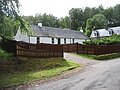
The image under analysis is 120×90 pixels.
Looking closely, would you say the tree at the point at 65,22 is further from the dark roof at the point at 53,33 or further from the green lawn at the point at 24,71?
the green lawn at the point at 24,71

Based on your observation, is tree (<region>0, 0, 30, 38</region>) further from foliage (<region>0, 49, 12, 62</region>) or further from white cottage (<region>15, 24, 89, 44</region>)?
white cottage (<region>15, 24, 89, 44</region>)

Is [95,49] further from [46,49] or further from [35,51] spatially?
[35,51]

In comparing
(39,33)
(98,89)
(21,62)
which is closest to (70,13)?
(39,33)

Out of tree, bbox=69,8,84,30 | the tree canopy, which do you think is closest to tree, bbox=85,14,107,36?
the tree canopy

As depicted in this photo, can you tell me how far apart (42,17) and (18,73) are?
296 feet

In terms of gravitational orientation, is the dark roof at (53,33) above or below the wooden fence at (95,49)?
above

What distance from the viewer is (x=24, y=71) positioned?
1725 centimetres

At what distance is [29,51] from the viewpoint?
22016mm

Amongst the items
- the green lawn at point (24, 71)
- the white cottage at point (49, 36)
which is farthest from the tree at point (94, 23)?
the green lawn at point (24, 71)

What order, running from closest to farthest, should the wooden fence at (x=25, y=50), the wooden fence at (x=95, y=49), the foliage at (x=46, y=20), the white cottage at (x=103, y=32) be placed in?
1. the wooden fence at (x=25, y=50)
2. the wooden fence at (x=95, y=49)
3. the white cottage at (x=103, y=32)
4. the foliage at (x=46, y=20)

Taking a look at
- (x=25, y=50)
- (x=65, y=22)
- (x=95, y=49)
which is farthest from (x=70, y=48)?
(x=65, y=22)

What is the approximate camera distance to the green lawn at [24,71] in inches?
561

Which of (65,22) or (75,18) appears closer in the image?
(75,18)

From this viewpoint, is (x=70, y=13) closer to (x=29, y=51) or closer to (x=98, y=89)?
(x=29, y=51)
